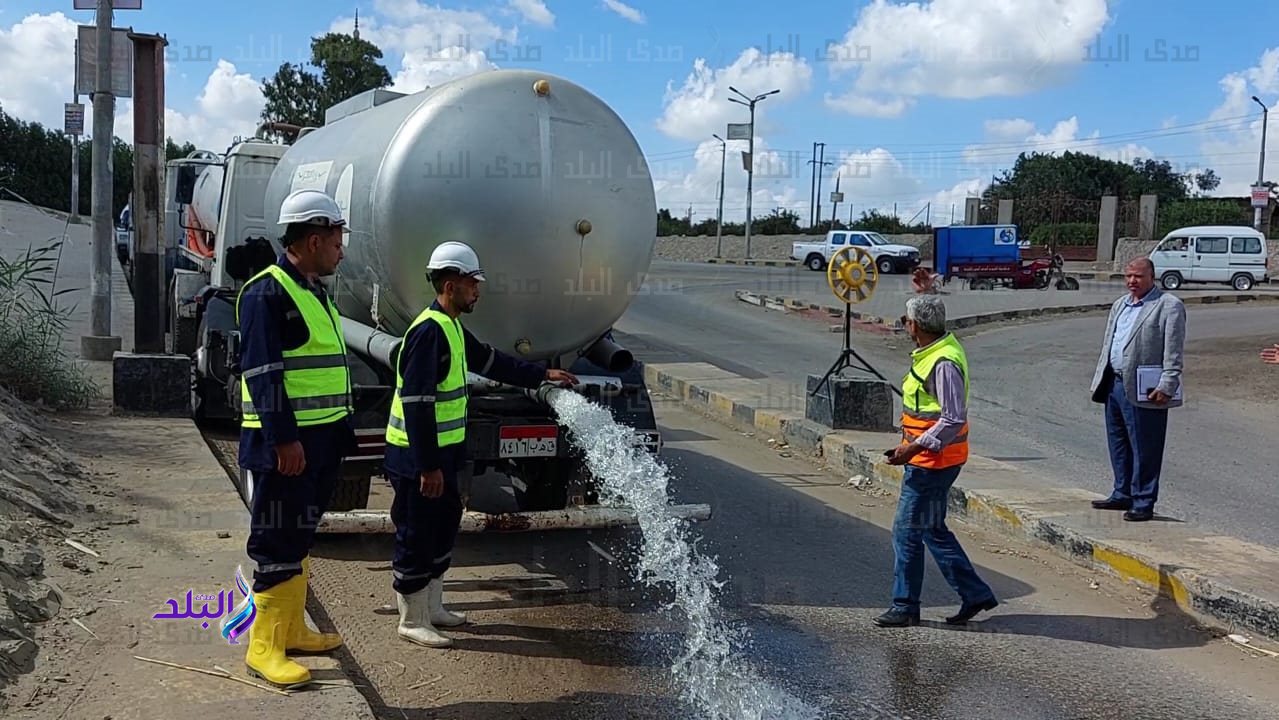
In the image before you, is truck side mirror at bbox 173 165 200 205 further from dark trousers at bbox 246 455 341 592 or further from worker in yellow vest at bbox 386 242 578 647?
dark trousers at bbox 246 455 341 592

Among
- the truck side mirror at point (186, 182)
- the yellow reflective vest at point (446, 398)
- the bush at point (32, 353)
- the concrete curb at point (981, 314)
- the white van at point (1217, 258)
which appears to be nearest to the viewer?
the yellow reflective vest at point (446, 398)

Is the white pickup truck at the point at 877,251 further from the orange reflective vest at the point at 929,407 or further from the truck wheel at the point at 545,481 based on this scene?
the orange reflective vest at the point at 929,407

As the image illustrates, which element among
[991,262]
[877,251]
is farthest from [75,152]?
[877,251]

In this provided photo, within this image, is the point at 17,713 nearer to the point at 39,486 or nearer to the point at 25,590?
the point at 25,590

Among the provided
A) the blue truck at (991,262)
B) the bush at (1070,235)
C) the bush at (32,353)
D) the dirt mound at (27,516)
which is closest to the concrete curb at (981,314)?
the blue truck at (991,262)

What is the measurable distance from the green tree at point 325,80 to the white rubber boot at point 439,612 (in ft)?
123

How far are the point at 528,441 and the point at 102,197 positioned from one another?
7.08m

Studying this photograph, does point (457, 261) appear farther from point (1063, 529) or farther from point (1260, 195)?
point (1260, 195)

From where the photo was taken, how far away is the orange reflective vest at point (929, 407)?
512cm

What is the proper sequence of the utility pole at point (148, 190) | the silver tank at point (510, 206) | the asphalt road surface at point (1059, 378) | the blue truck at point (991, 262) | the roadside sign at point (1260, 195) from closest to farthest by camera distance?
the silver tank at point (510, 206) < the asphalt road surface at point (1059, 378) < the utility pole at point (148, 190) < the blue truck at point (991, 262) < the roadside sign at point (1260, 195)

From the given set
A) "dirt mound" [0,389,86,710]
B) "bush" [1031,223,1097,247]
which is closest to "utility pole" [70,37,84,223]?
"dirt mound" [0,389,86,710]

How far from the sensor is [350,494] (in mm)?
6059

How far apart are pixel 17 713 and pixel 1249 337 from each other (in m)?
20.5

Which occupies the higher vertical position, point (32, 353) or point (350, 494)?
point (32, 353)
